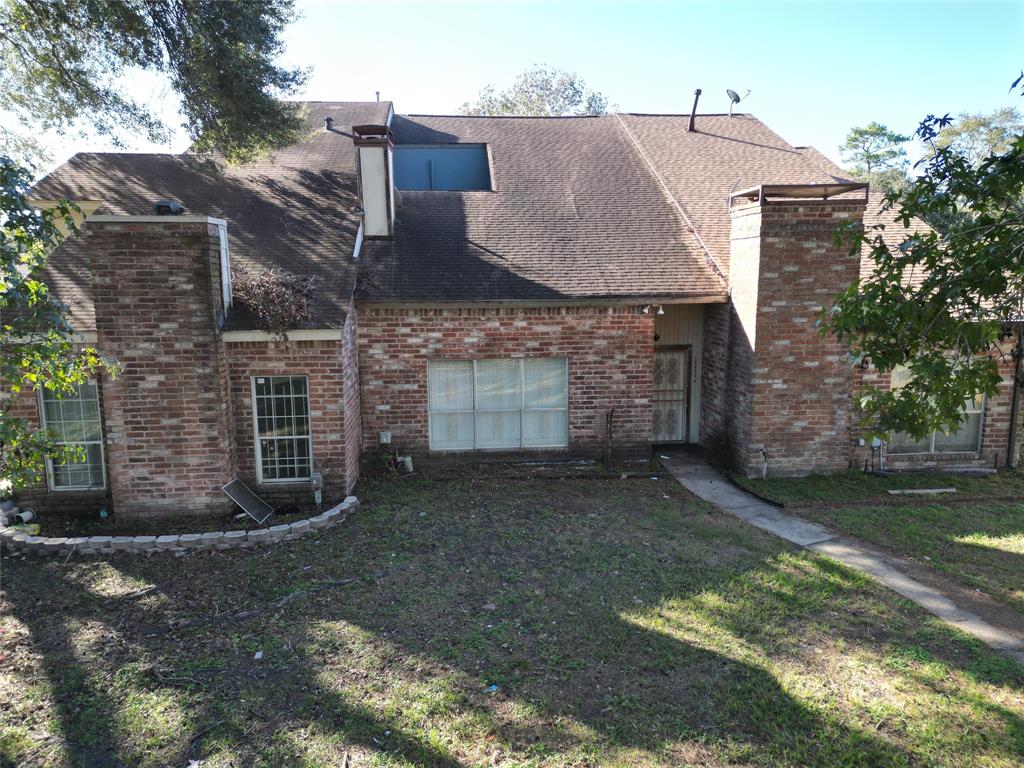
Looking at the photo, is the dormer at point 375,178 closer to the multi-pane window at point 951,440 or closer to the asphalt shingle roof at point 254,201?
the asphalt shingle roof at point 254,201

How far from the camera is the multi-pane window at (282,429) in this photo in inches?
366

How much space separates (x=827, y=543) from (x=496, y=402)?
5.30 m

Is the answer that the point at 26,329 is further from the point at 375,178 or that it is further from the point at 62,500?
the point at 375,178

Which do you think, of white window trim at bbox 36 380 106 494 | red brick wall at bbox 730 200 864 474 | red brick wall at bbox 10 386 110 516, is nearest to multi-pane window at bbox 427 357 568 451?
red brick wall at bbox 730 200 864 474

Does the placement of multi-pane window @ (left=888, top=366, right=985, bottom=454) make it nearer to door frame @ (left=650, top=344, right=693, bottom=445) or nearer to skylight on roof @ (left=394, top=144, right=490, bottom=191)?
door frame @ (left=650, top=344, right=693, bottom=445)

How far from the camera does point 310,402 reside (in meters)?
9.24

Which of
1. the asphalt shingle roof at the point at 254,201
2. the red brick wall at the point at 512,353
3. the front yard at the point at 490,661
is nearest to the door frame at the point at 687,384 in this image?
the red brick wall at the point at 512,353

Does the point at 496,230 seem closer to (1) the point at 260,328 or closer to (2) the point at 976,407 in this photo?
(1) the point at 260,328

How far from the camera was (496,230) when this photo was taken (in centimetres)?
1236

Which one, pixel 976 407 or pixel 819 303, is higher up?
pixel 819 303

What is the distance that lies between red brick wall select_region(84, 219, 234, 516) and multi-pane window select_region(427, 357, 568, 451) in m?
3.42

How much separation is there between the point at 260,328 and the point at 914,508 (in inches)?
369

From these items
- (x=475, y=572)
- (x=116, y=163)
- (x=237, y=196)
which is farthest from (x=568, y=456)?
(x=116, y=163)

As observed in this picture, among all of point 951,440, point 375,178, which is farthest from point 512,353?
point 951,440
